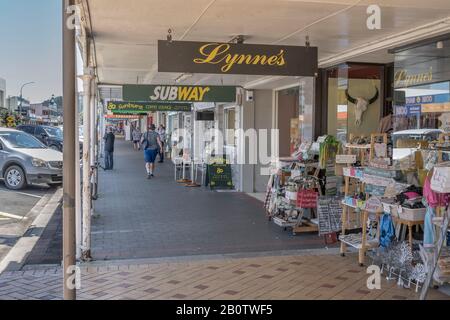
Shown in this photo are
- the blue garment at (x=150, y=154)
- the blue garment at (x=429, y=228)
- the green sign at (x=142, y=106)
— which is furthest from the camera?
the blue garment at (x=150, y=154)

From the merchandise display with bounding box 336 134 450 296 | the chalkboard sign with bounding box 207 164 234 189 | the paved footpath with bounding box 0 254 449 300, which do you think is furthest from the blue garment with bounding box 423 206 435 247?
the chalkboard sign with bounding box 207 164 234 189

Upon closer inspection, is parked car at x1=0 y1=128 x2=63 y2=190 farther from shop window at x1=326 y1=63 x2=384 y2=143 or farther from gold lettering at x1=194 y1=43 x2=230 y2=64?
gold lettering at x1=194 y1=43 x2=230 y2=64

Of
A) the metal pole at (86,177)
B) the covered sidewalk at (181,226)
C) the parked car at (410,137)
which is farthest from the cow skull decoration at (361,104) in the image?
the metal pole at (86,177)

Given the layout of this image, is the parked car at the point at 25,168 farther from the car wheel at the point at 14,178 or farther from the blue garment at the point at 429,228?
the blue garment at the point at 429,228

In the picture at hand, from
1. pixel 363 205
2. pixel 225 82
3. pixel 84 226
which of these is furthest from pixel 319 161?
pixel 225 82

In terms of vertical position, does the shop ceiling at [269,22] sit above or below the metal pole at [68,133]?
above

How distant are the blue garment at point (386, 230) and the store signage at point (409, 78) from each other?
1874 mm

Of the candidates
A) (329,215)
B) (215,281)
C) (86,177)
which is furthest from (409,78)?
(86,177)

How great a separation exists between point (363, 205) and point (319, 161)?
226cm

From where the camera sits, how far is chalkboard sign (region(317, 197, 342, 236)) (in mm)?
7164

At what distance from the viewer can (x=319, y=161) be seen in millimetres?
8102

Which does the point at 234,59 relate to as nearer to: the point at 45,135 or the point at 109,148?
the point at 109,148

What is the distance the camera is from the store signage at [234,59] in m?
5.53
